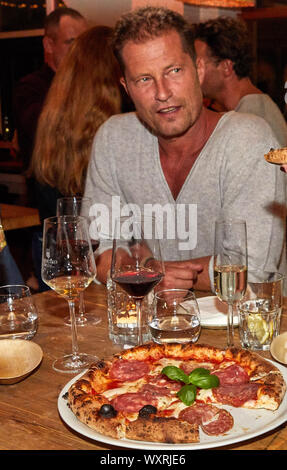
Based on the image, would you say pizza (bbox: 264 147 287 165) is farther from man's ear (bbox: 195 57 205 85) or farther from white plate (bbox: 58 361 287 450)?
man's ear (bbox: 195 57 205 85)

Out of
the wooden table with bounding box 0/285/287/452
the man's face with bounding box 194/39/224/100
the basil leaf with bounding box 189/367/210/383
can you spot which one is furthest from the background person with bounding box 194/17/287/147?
the basil leaf with bounding box 189/367/210/383

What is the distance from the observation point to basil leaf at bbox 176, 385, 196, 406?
3.44 ft

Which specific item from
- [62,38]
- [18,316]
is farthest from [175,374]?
[62,38]

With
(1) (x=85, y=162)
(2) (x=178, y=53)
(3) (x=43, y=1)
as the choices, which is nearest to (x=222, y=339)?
(2) (x=178, y=53)

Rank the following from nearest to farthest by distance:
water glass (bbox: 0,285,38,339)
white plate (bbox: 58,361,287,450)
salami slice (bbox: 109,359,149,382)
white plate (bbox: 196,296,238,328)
Result: white plate (bbox: 58,361,287,450) → salami slice (bbox: 109,359,149,382) → water glass (bbox: 0,285,38,339) → white plate (bbox: 196,296,238,328)

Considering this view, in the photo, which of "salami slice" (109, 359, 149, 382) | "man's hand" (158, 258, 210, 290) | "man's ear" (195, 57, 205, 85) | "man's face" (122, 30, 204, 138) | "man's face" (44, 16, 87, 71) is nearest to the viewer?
"salami slice" (109, 359, 149, 382)

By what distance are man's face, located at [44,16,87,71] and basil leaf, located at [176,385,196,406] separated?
11.4ft

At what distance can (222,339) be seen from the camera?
148 centimetres

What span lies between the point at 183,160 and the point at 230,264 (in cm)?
108

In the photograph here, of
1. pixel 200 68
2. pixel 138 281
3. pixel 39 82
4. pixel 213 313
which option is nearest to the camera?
pixel 138 281

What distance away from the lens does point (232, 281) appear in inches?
54.6

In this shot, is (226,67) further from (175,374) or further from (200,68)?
(175,374)
